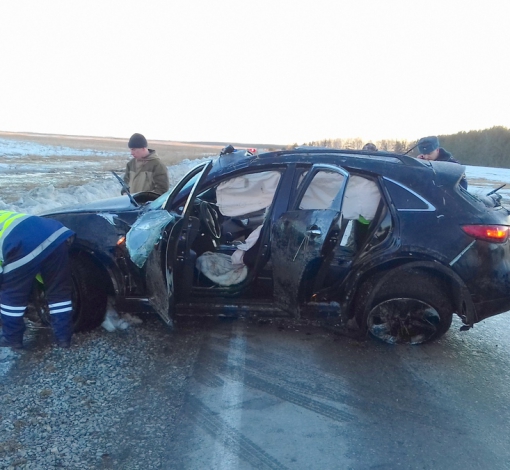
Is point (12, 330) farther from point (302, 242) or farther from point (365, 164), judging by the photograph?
point (365, 164)

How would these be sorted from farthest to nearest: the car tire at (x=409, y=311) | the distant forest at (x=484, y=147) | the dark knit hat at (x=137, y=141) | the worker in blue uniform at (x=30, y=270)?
the distant forest at (x=484, y=147) → the dark knit hat at (x=137, y=141) → the car tire at (x=409, y=311) → the worker in blue uniform at (x=30, y=270)

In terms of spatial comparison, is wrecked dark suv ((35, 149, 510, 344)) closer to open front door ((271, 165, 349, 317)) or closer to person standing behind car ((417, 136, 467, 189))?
open front door ((271, 165, 349, 317))

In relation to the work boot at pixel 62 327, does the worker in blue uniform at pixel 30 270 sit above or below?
above

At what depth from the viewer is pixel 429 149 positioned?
6.61 m

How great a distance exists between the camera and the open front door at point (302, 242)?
4.07 meters

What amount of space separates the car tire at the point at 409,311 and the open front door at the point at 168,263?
1636mm

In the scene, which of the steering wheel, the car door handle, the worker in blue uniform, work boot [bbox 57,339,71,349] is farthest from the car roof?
work boot [bbox 57,339,71,349]

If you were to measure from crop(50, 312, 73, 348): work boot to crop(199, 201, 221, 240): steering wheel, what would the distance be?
1605 mm

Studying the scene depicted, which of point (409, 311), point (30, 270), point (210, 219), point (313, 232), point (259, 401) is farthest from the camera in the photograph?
point (210, 219)

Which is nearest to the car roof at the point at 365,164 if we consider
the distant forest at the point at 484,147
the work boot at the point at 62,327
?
the work boot at the point at 62,327

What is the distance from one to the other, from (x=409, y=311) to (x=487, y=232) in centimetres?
91

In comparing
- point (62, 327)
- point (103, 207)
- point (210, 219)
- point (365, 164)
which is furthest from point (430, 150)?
point (62, 327)

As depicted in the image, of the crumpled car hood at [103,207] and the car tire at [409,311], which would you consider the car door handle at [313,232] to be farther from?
the crumpled car hood at [103,207]

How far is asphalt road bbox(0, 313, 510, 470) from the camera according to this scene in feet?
9.75
